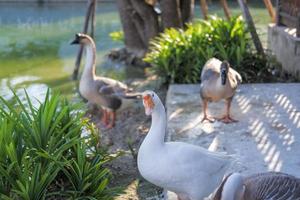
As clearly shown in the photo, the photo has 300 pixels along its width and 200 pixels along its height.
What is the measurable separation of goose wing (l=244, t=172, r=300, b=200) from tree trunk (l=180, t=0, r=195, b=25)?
26.9ft

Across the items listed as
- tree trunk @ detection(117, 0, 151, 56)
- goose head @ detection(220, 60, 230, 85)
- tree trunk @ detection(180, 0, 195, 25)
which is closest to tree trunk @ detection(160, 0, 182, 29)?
tree trunk @ detection(180, 0, 195, 25)

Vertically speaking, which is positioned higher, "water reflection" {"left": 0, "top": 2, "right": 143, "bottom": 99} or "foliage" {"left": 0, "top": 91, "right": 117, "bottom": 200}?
"foliage" {"left": 0, "top": 91, "right": 117, "bottom": 200}

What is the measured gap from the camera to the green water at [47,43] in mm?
10672

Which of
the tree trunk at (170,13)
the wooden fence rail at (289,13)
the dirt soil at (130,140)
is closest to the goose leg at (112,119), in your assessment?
the dirt soil at (130,140)

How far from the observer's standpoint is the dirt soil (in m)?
4.73

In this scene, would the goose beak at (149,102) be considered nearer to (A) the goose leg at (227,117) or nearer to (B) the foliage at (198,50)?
(A) the goose leg at (227,117)

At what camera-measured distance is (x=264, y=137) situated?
552 centimetres

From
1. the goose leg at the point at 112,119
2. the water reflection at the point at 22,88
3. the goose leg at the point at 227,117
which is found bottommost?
the water reflection at the point at 22,88

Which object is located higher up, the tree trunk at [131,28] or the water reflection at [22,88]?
the tree trunk at [131,28]

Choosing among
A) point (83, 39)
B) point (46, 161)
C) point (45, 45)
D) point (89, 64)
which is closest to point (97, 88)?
point (89, 64)

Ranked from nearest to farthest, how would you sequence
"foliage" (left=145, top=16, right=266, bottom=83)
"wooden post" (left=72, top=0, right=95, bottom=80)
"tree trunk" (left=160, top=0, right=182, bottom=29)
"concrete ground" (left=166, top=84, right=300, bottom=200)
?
"concrete ground" (left=166, top=84, right=300, bottom=200) < "foliage" (left=145, top=16, right=266, bottom=83) < "wooden post" (left=72, top=0, right=95, bottom=80) < "tree trunk" (left=160, top=0, right=182, bottom=29)

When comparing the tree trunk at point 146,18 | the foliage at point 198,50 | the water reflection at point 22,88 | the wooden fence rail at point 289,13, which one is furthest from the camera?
the tree trunk at point 146,18

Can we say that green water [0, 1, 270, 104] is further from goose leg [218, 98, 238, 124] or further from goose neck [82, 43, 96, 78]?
goose leg [218, 98, 238, 124]

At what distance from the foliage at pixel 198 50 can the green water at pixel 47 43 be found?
1.93m
